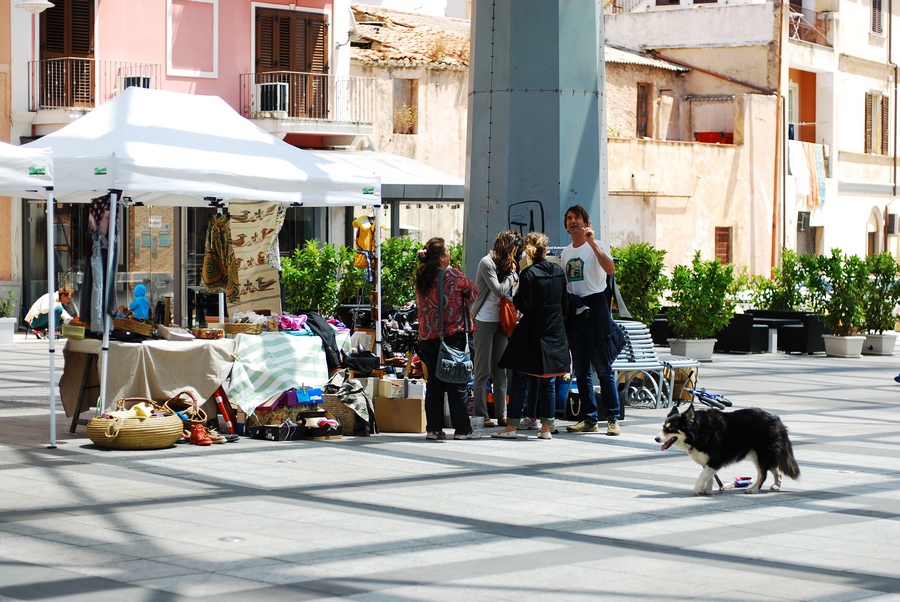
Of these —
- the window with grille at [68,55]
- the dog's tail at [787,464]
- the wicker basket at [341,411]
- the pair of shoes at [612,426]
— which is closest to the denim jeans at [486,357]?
the pair of shoes at [612,426]

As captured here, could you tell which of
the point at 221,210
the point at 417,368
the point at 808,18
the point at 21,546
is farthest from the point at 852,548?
the point at 808,18

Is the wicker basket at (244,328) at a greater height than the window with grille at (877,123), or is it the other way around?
the window with grille at (877,123)

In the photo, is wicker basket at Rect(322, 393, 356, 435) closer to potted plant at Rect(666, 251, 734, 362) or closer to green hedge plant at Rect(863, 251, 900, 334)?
potted plant at Rect(666, 251, 734, 362)

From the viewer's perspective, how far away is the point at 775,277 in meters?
24.8

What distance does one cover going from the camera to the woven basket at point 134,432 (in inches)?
430

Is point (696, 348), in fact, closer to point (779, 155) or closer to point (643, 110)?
point (643, 110)

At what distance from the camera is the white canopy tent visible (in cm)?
1142

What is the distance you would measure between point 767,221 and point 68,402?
31834 mm

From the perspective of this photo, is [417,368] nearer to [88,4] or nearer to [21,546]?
[21,546]

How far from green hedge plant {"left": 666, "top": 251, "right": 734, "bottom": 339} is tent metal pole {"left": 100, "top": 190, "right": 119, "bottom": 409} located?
12.1m

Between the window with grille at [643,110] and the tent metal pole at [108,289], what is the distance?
29.6 meters

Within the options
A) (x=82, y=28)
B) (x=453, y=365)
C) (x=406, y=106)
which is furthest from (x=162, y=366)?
(x=406, y=106)

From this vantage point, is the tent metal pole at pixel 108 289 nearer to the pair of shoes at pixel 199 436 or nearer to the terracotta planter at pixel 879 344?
the pair of shoes at pixel 199 436

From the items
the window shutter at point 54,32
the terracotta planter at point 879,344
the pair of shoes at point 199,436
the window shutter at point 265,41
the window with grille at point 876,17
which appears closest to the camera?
the pair of shoes at point 199,436
